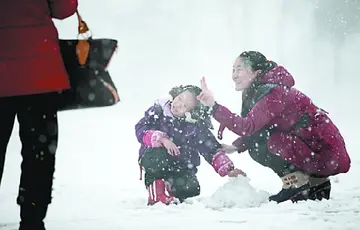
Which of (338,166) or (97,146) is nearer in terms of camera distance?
(338,166)

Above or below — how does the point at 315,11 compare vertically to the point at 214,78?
above

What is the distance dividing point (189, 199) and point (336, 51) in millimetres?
8946

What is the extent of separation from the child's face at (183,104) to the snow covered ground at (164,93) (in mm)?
465

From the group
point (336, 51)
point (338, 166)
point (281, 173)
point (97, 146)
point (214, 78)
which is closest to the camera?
point (338, 166)

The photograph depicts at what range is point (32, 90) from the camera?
1.37 metres

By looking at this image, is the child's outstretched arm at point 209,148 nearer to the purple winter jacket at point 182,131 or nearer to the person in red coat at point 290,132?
the purple winter jacket at point 182,131

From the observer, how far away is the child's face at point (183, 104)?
2.48 metres

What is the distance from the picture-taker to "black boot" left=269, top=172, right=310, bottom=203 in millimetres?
2192


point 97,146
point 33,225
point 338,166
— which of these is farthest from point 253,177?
point 97,146

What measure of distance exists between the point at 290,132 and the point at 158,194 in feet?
2.33

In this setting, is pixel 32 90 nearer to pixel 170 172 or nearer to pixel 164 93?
pixel 170 172

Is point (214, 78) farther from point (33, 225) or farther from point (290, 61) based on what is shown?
point (33, 225)

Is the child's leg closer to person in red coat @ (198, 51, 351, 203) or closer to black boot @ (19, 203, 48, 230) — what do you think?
person in red coat @ (198, 51, 351, 203)

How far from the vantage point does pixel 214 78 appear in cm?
976
